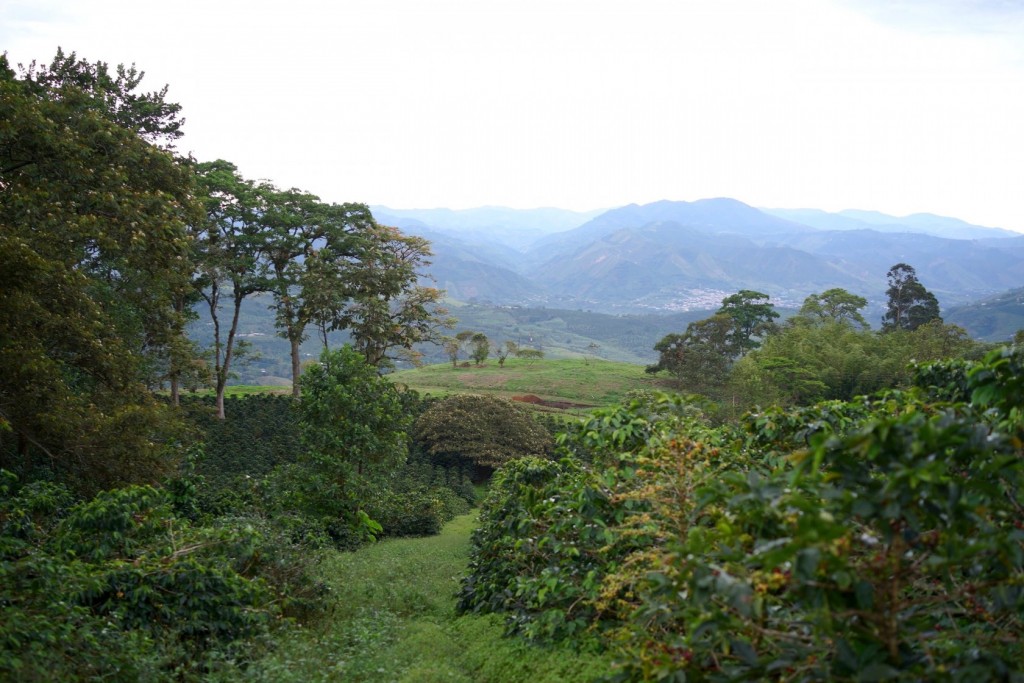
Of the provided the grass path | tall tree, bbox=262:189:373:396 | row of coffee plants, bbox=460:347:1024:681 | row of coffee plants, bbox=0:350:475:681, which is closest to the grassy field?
tall tree, bbox=262:189:373:396

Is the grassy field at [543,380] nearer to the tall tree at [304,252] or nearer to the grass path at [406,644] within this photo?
the tall tree at [304,252]

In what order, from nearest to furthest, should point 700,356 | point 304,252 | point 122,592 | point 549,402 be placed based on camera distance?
point 122,592 < point 304,252 < point 700,356 < point 549,402

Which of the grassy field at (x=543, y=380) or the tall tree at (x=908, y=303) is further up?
the tall tree at (x=908, y=303)

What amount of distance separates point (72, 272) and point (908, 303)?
187ft

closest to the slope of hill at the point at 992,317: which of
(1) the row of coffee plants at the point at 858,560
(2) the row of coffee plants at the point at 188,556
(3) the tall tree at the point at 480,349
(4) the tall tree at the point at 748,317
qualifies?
(4) the tall tree at the point at 748,317

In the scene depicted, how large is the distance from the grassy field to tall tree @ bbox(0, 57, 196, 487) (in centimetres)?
2495

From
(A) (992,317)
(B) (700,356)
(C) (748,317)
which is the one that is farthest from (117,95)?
(A) (992,317)

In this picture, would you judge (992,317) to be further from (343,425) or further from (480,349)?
(343,425)

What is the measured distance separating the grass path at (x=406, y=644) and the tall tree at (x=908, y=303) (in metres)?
51.8

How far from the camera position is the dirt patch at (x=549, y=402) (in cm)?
3698

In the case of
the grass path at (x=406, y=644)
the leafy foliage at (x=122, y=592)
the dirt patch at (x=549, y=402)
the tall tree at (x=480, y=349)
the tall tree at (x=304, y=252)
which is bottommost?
the dirt patch at (x=549, y=402)

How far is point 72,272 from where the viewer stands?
11406 millimetres

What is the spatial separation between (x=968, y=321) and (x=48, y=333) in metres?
188

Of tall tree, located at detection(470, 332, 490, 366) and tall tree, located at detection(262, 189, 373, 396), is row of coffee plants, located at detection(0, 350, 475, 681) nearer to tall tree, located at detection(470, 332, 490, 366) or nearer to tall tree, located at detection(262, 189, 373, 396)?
tall tree, located at detection(262, 189, 373, 396)
